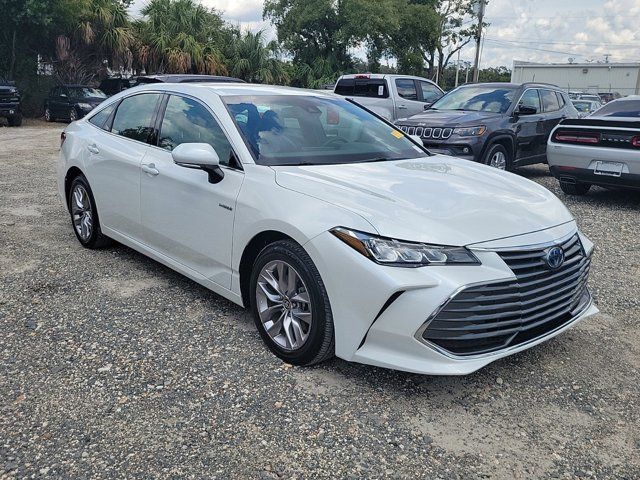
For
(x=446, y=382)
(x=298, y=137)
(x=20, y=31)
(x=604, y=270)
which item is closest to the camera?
(x=446, y=382)

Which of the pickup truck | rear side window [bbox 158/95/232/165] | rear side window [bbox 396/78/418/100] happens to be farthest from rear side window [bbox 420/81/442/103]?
rear side window [bbox 158/95/232/165]

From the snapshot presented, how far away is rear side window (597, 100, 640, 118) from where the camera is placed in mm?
8125

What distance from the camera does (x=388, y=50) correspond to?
39844 millimetres

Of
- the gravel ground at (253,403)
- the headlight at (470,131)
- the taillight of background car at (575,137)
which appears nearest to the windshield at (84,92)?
the headlight at (470,131)

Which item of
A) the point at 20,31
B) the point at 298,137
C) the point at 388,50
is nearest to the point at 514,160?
the point at 298,137

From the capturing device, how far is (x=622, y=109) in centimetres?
832

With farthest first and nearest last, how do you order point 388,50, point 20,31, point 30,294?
point 388,50 → point 20,31 → point 30,294

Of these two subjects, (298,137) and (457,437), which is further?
(298,137)

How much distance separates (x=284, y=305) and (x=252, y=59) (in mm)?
26625

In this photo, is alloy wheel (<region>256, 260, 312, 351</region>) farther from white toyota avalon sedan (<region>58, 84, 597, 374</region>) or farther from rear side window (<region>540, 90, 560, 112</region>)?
rear side window (<region>540, 90, 560, 112</region>)

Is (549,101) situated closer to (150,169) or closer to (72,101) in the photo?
(150,169)

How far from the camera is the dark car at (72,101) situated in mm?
19797

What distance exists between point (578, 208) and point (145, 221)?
5947 mm

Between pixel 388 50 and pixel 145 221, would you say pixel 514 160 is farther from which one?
pixel 388 50
